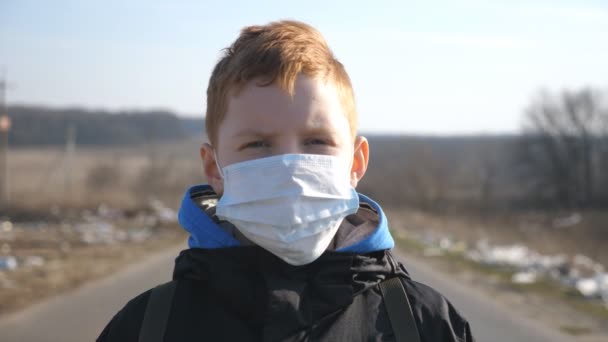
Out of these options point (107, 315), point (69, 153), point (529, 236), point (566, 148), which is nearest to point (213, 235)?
point (107, 315)

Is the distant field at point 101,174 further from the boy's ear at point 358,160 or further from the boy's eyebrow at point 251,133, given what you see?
the boy's eyebrow at point 251,133

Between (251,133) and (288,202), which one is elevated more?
(251,133)

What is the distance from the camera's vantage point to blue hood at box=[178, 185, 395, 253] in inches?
80.0

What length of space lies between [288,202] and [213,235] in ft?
0.79

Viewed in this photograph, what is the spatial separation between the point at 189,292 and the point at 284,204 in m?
0.36

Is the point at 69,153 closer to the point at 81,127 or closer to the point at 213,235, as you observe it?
the point at 81,127

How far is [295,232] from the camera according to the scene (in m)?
1.98

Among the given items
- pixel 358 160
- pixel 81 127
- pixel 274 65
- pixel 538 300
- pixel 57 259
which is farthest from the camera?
pixel 81 127

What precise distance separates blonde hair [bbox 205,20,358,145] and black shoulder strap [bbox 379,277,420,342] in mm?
456

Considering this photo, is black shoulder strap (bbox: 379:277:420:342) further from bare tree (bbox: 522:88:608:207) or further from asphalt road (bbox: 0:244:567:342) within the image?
bare tree (bbox: 522:88:608:207)

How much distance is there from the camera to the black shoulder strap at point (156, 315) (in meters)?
1.89

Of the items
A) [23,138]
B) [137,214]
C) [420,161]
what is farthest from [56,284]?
[420,161]

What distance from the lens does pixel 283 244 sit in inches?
76.9

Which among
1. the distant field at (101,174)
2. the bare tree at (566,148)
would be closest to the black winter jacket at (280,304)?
the distant field at (101,174)
